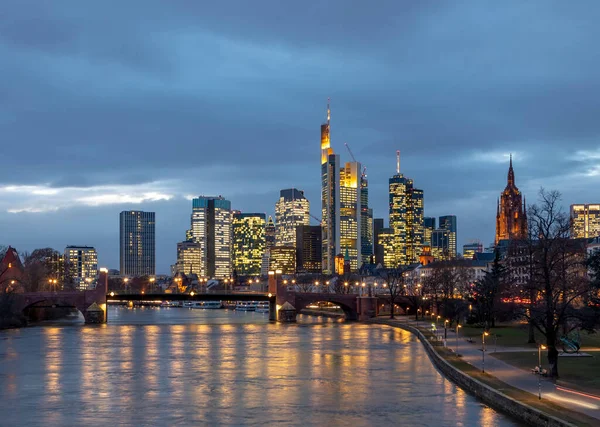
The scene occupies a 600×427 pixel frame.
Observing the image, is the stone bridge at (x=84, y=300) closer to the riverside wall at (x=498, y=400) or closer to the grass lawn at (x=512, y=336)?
the grass lawn at (x=512, y=336)

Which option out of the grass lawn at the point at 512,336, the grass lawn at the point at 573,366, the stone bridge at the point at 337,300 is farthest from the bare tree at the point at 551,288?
the stone bridge at the point at 337,300

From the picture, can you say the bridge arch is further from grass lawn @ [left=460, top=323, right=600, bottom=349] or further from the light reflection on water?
the light reflection on water

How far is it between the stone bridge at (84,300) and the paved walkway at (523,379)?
76.2m

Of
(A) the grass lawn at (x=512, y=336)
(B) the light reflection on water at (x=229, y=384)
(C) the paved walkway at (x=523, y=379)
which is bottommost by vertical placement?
(B) the light reflection on water at (x=229, y=384)

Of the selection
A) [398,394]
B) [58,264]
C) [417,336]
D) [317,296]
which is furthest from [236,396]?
[58,264]

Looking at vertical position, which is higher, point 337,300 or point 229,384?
point 337,300

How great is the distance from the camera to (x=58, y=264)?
652 feet

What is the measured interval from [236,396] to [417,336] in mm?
48774

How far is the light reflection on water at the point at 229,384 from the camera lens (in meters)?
41.2

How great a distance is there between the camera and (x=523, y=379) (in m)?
45.8

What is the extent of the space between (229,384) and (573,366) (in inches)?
844

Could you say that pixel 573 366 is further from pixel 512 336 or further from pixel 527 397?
pixel 512 336

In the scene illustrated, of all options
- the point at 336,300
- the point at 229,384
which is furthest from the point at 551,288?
the point at 336,300

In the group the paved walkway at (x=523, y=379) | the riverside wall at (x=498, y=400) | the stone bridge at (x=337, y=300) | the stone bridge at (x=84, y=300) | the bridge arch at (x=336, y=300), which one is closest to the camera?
the riverside wall at (x=498, y=400)
